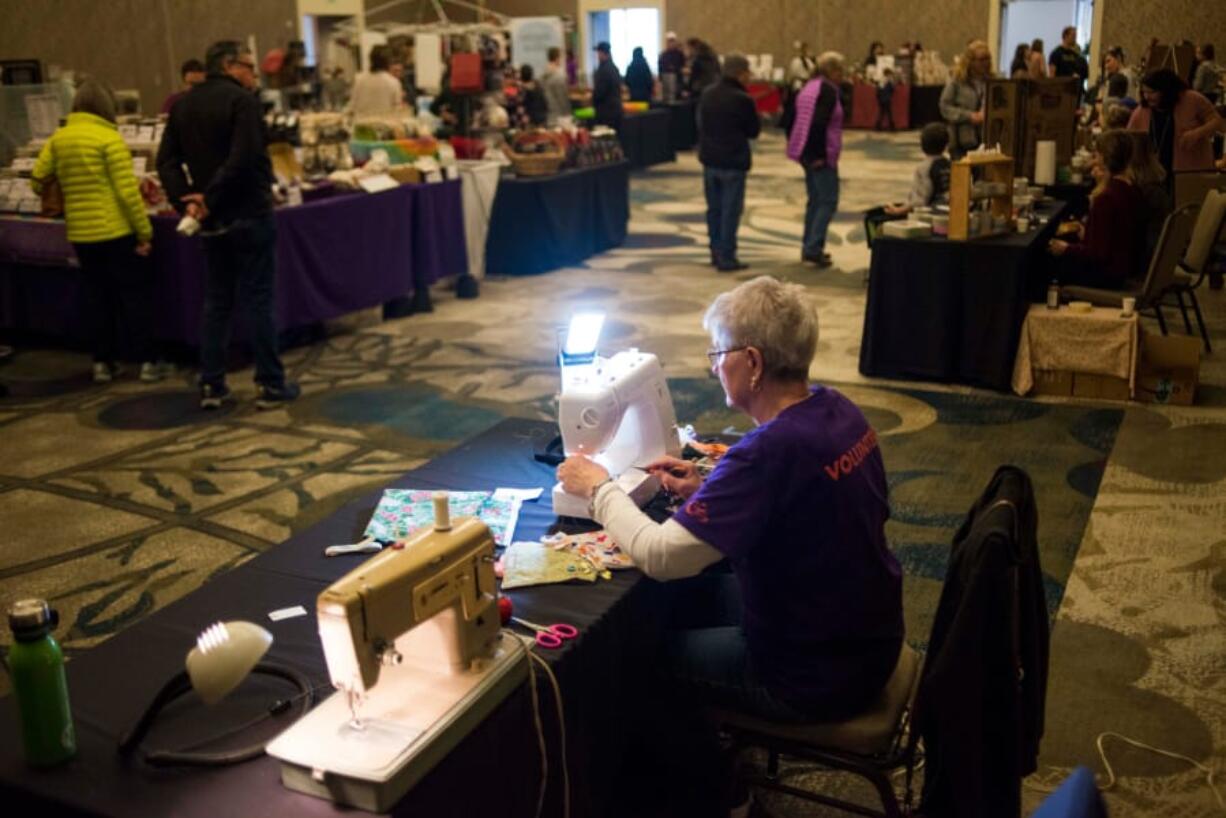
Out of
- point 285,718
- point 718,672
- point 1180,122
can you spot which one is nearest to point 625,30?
point 1180,122

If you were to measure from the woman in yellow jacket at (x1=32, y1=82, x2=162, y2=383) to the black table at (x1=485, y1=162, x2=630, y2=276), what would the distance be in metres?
2.97

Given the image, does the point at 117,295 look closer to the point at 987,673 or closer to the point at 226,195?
the point at 226,195

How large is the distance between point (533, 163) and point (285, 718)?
7227mm

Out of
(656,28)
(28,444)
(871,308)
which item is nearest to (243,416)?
(28,444)

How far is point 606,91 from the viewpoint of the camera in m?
13.4

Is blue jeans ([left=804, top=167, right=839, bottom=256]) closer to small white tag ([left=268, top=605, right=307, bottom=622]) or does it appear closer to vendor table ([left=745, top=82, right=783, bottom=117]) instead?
small white tag ([left=268, top=605, right=307, bottom=622])

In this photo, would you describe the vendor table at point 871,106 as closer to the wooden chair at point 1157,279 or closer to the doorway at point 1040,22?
the doorway at point 1040,22

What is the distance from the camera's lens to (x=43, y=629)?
167cm

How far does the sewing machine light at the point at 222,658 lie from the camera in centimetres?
163

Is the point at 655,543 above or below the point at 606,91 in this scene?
below

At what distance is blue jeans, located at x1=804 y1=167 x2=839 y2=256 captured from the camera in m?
8.34

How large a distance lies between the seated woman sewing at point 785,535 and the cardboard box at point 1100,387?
369cm

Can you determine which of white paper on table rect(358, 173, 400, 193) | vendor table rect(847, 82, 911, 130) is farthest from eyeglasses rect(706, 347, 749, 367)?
vendor table rect(847, 82, 911, 130)

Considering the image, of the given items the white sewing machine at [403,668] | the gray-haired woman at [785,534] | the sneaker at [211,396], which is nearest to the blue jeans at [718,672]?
the gray-haired woman at [785,534]
